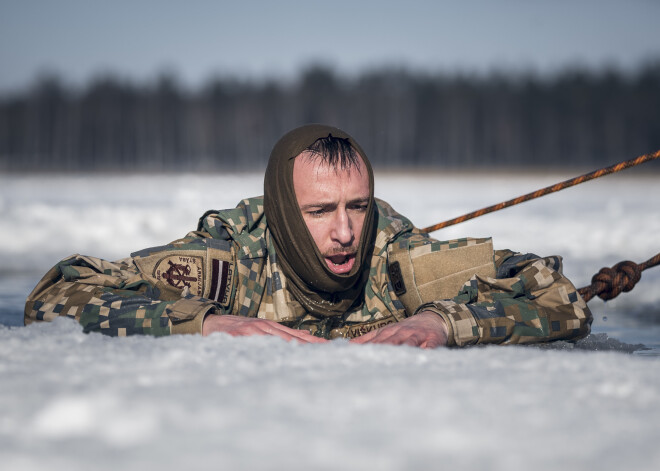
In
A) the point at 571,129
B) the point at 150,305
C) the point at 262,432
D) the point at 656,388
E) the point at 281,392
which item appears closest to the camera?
the point at 262,432

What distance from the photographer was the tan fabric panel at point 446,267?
3582 millimetres

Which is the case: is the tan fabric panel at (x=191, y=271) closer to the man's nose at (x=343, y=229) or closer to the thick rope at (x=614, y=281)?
the man's nose at (x=343, y=229)

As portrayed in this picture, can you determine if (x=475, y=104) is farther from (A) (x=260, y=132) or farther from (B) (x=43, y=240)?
(B) (x=43, y=240)

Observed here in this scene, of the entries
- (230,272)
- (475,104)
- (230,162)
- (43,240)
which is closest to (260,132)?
(230,162)

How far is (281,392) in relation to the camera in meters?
1.98

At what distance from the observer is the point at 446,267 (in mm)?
3588

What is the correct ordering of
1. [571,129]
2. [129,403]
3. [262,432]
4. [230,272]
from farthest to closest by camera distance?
[571,129], [230,272], [129,403], [262,432]

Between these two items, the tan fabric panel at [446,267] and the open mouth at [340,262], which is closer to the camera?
the open mouth at [340,262]

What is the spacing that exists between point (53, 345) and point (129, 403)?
932 millimetres

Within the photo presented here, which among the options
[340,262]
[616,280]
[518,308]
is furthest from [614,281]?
[340,262]

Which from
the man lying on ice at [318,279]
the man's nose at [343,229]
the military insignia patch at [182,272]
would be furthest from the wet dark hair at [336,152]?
the military insignia patch at [182,272]

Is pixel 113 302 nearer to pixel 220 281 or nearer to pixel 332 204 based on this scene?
pixel 220 281

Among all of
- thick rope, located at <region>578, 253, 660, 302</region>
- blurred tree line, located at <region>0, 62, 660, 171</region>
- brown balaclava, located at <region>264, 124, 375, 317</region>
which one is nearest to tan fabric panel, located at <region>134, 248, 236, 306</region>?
brown balaclava, located at <region>264, 124, 375, 317</region>

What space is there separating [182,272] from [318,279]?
1.90ft
